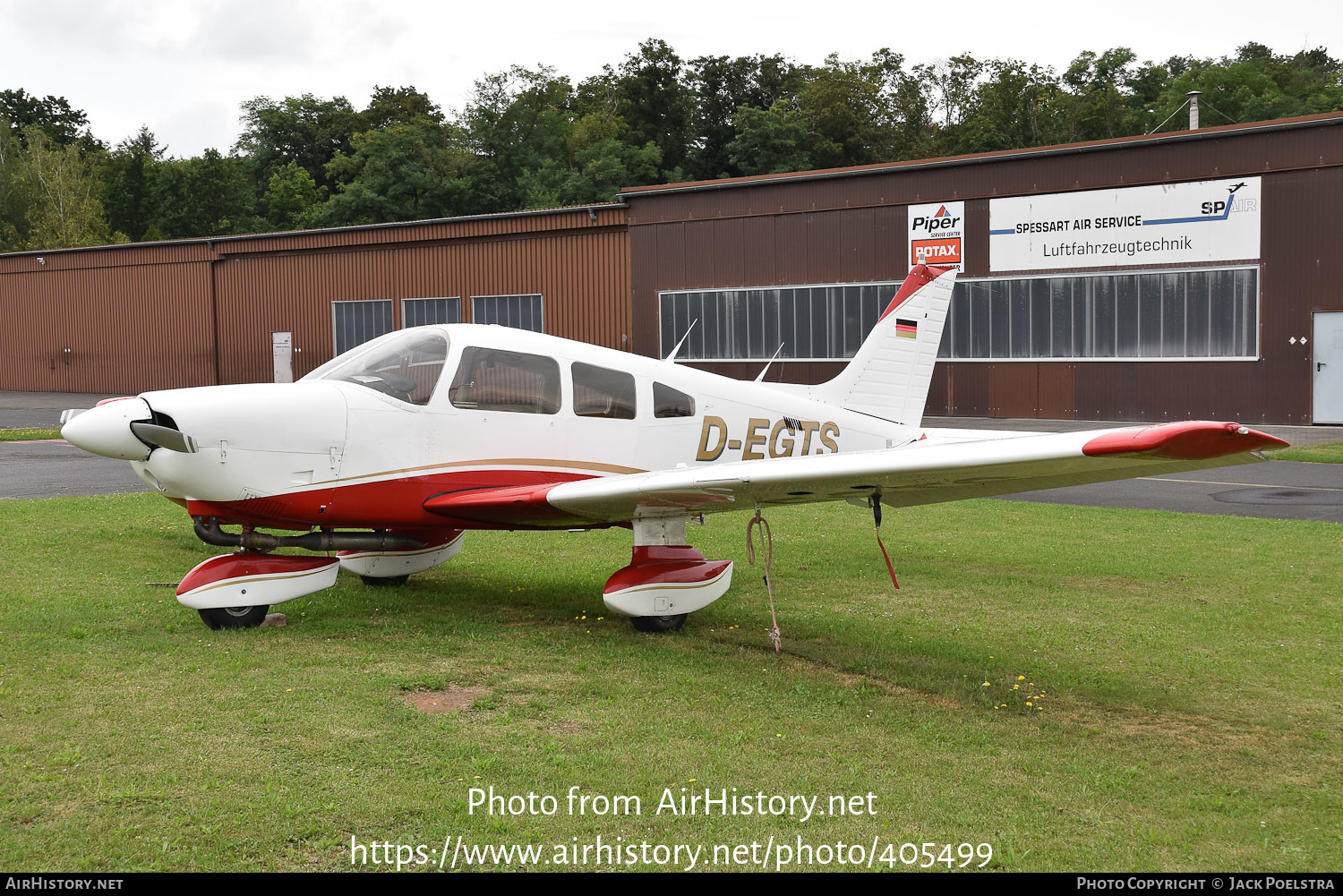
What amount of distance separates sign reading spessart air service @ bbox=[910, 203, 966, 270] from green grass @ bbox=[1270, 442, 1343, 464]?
31.0ft

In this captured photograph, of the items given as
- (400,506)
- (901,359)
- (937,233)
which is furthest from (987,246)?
(400,506)

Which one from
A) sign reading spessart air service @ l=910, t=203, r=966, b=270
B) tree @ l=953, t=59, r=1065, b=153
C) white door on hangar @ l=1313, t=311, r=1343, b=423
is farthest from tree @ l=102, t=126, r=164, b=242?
white door on hangar @ l=1313, t=311, r=1343, b=423

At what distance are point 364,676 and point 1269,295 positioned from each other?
77.5ft

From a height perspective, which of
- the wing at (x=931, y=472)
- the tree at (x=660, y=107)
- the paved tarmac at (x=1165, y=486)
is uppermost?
the tree at (x=660, y=107)

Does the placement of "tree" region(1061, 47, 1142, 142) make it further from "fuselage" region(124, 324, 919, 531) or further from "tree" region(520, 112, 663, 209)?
"fuselage" region(124, 324, 919, 531)

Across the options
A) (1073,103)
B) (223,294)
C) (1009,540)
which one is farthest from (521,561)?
(1073,103)

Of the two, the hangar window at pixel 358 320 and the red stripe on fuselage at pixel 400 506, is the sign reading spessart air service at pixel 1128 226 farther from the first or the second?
the red stripe on fuselage at pixel 400 506

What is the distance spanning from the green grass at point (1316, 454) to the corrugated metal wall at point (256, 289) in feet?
61.2

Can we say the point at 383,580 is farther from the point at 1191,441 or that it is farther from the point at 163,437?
the point at 1191,441

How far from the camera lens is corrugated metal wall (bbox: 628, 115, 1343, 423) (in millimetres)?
23453

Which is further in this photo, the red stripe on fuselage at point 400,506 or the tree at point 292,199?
the tree at point 292,199

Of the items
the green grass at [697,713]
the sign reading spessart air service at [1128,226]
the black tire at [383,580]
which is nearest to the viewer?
the green grass at [697,713]

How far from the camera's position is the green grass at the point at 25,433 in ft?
78.8

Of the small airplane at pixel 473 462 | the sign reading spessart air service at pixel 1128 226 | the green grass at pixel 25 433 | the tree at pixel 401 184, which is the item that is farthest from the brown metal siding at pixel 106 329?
the small airplane at pixel 473 462
